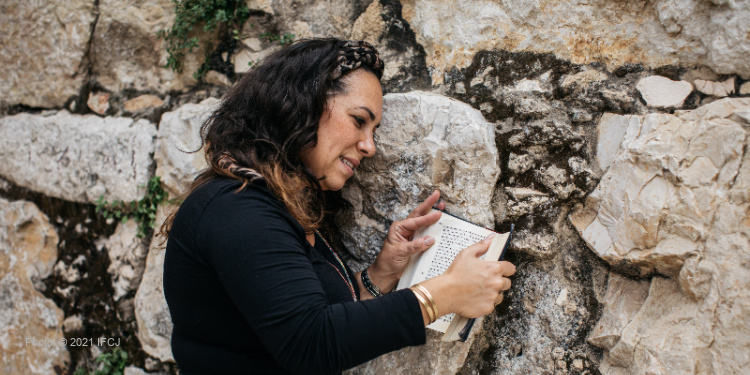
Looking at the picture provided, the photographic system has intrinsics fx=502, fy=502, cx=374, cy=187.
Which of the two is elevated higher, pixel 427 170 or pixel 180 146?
pixel 427 170

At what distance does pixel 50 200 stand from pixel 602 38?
2.41 meters

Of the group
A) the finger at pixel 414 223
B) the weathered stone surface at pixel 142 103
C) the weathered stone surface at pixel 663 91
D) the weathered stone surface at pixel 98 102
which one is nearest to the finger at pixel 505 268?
the finger at pixel 414 223

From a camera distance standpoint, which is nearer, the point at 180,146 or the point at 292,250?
the point at 292,250

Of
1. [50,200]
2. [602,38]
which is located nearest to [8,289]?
[50,200]

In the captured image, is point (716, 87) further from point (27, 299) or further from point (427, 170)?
point (27, 299)

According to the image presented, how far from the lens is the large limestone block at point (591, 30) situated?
4.16 feet

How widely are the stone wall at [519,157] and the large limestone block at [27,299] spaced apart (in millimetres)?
102

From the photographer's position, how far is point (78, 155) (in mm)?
2203

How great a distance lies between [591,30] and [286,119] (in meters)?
0.92

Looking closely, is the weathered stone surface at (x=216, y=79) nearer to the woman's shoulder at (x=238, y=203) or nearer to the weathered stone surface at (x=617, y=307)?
Result: the woman's shoulder at (x=238, y=203)

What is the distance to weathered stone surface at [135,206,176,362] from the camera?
196 cm

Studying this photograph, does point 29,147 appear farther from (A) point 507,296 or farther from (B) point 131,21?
(A) point 507,296

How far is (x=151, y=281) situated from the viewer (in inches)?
79.5

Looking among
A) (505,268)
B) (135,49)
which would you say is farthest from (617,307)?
(135,49)
